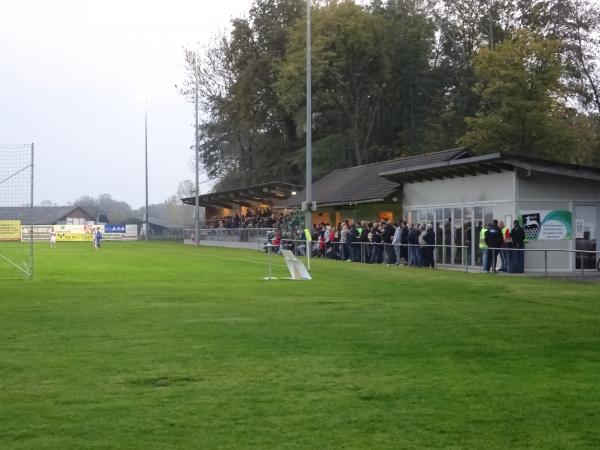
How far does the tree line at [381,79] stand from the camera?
58.1 metres

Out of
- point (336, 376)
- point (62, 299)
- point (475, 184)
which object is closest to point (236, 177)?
point (475, 184)

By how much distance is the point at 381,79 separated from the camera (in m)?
68.1

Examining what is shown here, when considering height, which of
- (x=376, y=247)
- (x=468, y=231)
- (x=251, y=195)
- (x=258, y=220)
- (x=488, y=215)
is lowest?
(x=376, y=247)

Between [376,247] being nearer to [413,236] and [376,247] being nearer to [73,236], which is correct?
[413,236]

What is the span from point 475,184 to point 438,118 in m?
35.9

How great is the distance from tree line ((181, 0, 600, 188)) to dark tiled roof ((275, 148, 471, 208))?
8111 mm

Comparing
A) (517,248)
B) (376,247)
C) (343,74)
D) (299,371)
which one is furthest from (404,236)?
(343,74)

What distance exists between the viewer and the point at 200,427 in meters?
7.25

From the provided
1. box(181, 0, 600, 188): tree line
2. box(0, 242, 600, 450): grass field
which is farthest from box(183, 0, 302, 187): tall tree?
box(0, 242, 600, 450): grass field

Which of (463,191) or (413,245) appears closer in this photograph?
(413,245)

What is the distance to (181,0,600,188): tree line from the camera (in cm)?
5812

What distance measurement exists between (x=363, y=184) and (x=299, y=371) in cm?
3548

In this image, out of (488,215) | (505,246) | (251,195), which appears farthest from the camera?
(251,195)

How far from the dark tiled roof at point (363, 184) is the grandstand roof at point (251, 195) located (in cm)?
326
